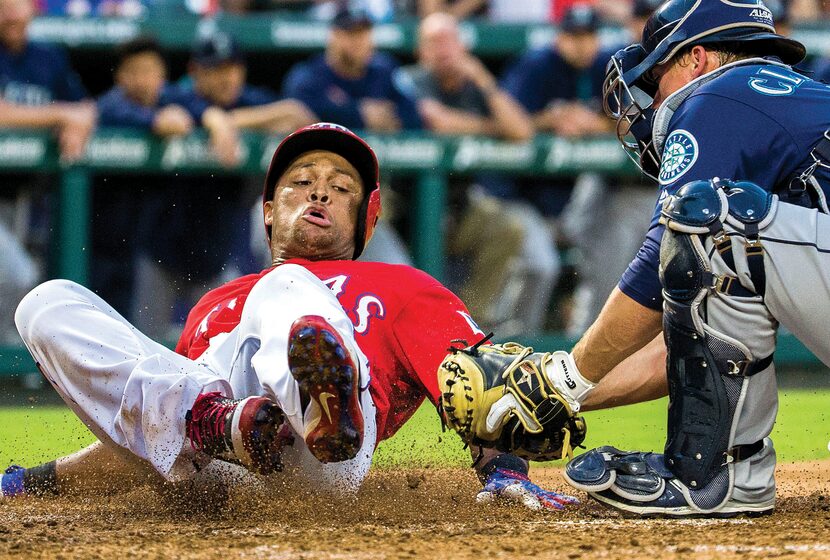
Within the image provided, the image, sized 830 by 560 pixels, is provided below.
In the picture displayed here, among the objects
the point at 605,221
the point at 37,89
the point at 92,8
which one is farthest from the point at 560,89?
the point at 37,89

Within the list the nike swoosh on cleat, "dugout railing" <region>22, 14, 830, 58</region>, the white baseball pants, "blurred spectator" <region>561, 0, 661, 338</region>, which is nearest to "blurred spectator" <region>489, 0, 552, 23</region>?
"dugout railing" <region>22, 14, 830, 58</region>

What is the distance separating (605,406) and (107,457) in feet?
4.92

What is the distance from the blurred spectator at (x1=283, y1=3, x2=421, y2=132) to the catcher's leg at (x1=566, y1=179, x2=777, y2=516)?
17.9 ft

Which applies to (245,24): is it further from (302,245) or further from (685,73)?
(685,73)

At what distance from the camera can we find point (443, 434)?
5.96m

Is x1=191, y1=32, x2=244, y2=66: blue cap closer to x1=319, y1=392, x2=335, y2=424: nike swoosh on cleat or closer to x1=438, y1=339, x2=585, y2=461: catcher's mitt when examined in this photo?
x1=438, y1=339, x2=585, y2=461: catcher's mitt

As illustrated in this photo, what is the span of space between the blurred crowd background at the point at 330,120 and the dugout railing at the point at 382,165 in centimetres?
8

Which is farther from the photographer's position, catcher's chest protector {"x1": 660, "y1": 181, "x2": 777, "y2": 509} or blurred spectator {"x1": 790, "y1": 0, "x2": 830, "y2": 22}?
blurred spectator {"x1": 790, "y1": 0, "x2": 830, "y2": 22}

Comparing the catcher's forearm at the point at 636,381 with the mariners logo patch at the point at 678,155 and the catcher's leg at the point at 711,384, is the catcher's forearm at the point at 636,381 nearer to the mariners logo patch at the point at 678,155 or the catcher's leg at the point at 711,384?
the catcher's leg at the point at 711,384

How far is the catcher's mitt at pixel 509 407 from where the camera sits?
3277mm

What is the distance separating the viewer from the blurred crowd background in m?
8.09

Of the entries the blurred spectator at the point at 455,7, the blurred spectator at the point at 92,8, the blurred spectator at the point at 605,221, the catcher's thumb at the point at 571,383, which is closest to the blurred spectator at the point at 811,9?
the blurred spectator at the point at 605,221

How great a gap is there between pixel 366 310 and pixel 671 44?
3.80 feet

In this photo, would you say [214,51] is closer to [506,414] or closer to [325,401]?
[506,414]
